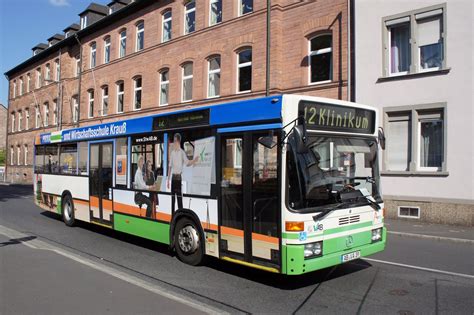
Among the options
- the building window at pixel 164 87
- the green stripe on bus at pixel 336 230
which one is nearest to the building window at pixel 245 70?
the building window at pixel 164 87

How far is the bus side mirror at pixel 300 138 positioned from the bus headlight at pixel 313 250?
124cm

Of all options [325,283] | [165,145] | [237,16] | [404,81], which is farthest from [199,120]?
[237,16]

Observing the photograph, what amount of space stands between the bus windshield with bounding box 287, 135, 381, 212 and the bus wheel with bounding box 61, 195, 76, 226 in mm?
8285

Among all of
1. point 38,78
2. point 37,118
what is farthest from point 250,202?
point 38,78

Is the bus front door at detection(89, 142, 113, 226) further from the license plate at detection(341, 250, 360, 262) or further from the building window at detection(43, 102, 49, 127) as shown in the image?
the building window at detection(43, 102, 49, 127)

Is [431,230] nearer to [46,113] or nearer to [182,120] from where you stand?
[182,120]

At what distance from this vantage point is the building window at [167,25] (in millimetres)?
24578

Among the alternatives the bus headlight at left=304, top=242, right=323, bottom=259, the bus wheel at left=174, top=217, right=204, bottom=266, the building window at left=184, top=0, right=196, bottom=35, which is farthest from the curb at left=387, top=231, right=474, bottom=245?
the building window at left=184, top=0, right=196, bottom=35

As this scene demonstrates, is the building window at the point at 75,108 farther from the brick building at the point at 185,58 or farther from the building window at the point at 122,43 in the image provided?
the building window at the point at 122,43

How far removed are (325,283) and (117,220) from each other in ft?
17.1

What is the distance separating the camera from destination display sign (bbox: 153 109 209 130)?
7203mm

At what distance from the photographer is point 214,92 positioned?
21844 millimetres

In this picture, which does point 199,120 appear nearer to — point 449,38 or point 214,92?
point 449,38

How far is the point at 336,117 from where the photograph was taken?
624cm
